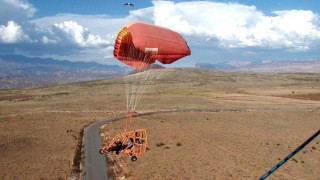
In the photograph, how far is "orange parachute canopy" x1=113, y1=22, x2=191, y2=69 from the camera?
866 inches

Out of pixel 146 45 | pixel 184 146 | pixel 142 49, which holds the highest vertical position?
pixel 146 45

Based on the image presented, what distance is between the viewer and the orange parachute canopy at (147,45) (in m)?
22.0

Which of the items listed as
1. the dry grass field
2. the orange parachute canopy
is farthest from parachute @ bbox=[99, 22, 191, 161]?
the dry grass field

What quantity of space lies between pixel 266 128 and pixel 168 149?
61.0 ft

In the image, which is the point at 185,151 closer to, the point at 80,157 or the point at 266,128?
the point at 80,157

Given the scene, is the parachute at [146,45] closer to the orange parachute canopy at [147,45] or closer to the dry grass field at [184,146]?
the orange parachute canopy at [147,45]

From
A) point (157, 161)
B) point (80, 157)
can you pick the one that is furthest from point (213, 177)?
point (80, 157)

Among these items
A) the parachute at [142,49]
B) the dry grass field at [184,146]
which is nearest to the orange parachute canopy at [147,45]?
the parachute at [142,49]

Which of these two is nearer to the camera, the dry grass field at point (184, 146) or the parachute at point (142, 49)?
the parachute at point (142, 49)

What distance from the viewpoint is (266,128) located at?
143 ft

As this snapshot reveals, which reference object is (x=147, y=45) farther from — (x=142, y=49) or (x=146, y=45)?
(x=142, y=49)

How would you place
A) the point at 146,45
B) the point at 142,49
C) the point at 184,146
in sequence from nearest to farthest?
the point at 142,49, the point at 146,45, the point at 184,146

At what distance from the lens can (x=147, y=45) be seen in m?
21.9

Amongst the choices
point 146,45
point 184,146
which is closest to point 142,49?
point 146,45
